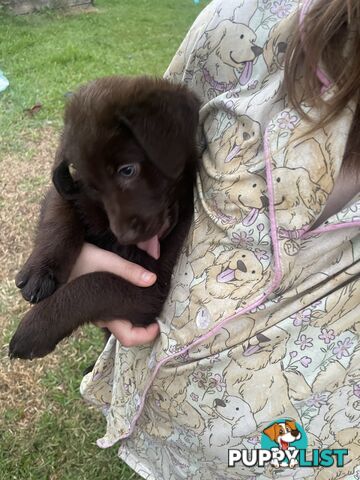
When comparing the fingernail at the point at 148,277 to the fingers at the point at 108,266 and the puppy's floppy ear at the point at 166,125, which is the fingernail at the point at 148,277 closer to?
the fingers at the point at 108,266

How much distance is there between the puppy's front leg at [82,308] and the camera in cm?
145

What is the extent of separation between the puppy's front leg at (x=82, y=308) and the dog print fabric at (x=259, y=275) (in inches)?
4.6

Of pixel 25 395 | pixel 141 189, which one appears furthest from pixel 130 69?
pixel 141 189

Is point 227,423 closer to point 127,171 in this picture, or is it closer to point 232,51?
point 127,171

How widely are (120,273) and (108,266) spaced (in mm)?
46

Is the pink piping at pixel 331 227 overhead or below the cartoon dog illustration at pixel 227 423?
overhead

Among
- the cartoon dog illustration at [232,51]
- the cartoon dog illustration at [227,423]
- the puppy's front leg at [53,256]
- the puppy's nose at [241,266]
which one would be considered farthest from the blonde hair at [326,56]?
the puppy's front leg at [53,256]

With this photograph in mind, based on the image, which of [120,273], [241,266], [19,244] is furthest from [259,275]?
[19,244]

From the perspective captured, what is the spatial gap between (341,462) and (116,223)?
75 cm

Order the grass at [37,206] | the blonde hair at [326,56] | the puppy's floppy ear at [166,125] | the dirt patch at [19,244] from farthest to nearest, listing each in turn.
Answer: the dirt patch at [19,244], the grass at [37,206], the puppy's floppy ear at [166,125], the blonde hair at [326,56]

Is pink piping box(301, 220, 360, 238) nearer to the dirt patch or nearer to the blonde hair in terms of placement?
the blonde hair

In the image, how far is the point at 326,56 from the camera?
107cm

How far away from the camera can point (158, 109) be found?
1.38m

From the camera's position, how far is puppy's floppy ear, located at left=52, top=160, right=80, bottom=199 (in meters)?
1.53
